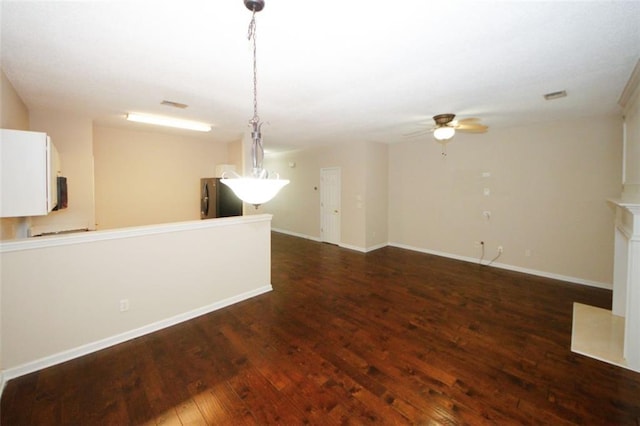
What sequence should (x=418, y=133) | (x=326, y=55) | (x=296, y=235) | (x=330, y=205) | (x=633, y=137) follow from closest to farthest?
(x=326, y=55)
(x=633, y=137)
(x=418, y=133)
(x=330, y=205)
(x=296, y=235)

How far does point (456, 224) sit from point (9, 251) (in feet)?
21.2

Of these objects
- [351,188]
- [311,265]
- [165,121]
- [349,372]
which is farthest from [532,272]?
[165,121]

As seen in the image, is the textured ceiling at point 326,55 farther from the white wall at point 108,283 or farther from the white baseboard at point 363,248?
the white baseboard at point 363,248

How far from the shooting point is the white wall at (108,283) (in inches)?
86.6

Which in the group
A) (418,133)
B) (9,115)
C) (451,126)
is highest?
(418,133)

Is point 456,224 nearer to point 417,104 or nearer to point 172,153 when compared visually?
point 417,104

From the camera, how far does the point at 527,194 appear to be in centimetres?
459

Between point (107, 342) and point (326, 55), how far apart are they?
345 cm

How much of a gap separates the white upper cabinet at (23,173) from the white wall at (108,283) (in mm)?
318

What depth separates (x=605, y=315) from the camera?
10.2 feet

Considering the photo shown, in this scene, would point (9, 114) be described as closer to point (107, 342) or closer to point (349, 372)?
point (107, 342)

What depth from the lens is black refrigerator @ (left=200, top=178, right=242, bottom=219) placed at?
17.6 feet

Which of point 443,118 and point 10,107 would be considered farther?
point 443,118

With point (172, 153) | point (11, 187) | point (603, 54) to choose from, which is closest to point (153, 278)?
point (11, 187)
